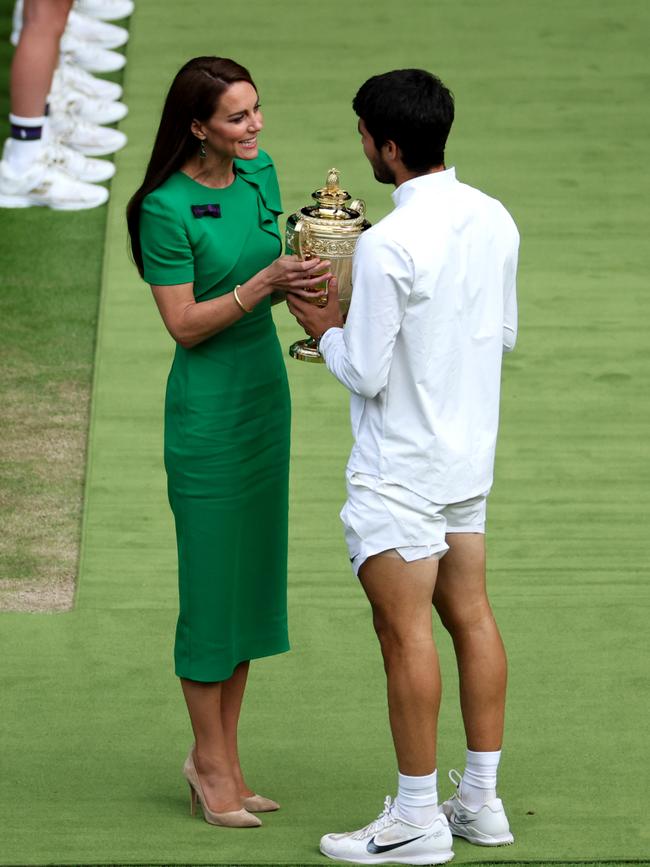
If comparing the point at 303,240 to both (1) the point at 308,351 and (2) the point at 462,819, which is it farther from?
(2) the point at 462,819

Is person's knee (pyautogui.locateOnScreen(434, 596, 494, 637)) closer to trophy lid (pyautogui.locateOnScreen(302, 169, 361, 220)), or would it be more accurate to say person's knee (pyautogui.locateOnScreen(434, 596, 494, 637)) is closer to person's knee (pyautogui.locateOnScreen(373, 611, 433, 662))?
person's knee (pyautogui.locateOnScreen(373, 611, 433, 662))

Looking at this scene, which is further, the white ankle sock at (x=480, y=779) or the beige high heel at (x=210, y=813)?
the beige high heel at (x=210, y=813)

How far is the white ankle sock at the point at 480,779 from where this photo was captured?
138 inches

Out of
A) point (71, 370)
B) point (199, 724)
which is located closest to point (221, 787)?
point (199, 724)

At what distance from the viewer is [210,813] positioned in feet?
12.2

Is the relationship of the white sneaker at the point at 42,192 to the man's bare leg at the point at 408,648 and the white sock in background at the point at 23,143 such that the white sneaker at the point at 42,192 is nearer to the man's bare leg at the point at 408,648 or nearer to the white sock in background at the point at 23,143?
the white sock in background at the point at 23,143

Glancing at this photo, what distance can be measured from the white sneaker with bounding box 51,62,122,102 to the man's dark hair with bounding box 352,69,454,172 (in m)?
5.02

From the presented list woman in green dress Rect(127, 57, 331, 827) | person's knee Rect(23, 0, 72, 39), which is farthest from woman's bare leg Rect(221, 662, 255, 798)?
person's knee Rect(23, 0, 72, 39)

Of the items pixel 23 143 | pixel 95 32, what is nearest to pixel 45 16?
pixel 23 143

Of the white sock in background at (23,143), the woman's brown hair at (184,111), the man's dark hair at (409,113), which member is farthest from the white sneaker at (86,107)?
the man's dark hair at (409,113)

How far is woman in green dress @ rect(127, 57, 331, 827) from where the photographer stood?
11.3 feet

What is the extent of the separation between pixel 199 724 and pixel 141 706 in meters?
0.57

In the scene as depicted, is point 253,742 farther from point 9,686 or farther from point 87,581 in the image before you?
point 87,581

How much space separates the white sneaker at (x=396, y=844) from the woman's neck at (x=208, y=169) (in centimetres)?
130
